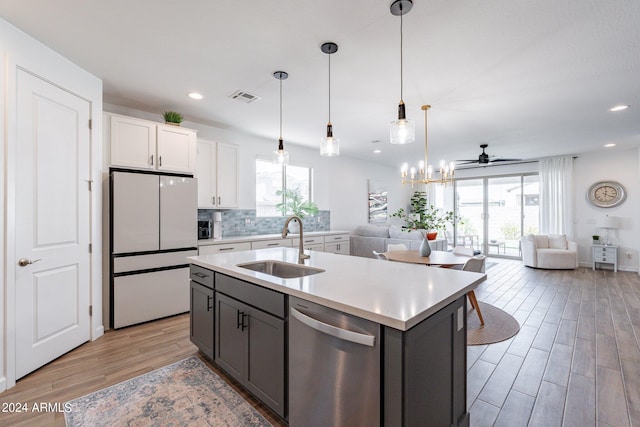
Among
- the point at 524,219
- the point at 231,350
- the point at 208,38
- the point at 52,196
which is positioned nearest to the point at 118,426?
the point at 231,350

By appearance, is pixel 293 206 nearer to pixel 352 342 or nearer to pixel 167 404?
pixel 167 404

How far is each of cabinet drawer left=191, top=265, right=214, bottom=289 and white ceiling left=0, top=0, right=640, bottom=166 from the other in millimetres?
1872

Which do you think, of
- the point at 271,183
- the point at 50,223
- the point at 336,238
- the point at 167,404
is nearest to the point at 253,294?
the point at 167,404

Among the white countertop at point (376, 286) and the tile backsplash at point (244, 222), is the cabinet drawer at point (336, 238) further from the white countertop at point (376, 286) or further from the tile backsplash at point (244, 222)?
the white countertop at point (376, 286)

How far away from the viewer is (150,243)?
331 cm

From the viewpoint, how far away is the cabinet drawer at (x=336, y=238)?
5.59 m

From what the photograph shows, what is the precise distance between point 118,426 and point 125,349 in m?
1.16

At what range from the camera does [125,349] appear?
105 inches

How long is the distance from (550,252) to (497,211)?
1988 mm

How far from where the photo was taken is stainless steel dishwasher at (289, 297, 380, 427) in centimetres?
119

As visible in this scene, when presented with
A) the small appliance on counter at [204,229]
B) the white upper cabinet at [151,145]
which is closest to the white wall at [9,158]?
the white upper cabinet at [151,145]

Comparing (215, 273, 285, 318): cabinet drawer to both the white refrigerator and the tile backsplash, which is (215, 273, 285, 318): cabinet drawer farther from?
the tile backsplash

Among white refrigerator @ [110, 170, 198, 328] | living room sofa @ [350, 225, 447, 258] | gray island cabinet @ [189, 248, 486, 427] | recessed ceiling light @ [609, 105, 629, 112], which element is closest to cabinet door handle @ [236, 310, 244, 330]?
gray island cabinet @ [189, 248, 486, 427]

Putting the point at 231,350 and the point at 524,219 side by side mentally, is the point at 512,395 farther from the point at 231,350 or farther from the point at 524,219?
the point at 524,219
